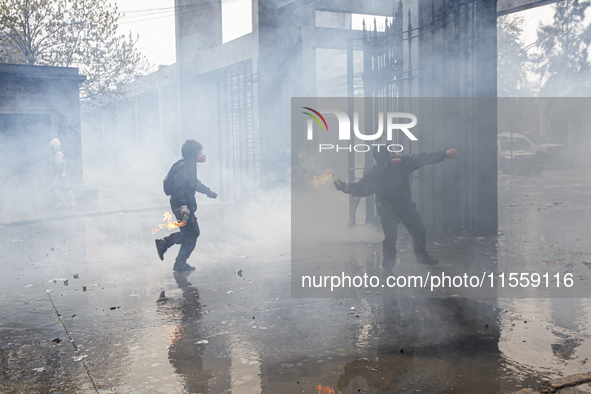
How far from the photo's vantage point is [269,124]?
1148 centimetres

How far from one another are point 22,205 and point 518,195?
1195cm

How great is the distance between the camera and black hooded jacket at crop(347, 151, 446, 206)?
5477 mm

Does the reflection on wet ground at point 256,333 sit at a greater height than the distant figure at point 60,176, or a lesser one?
lesser

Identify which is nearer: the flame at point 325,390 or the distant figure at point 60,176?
the flame at point 325,390

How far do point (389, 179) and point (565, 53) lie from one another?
20738mm

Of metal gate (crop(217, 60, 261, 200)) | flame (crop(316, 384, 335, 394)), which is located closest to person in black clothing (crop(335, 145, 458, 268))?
flame (crop(316, 384, 335, 394))

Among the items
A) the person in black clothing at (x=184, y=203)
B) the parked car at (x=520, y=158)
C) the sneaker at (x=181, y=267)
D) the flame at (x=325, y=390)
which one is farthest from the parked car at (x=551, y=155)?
the flame at (x=325, y=390)

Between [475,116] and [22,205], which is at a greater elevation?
[475,116]

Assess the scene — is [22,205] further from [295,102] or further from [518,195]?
[518,195]

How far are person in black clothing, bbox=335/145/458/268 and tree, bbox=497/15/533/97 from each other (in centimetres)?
2137

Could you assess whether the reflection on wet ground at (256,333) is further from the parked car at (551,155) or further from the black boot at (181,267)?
the parked car at (551,155)

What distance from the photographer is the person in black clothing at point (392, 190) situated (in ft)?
18.0

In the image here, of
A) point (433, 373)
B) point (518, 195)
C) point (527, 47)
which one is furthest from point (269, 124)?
point (527, 47)

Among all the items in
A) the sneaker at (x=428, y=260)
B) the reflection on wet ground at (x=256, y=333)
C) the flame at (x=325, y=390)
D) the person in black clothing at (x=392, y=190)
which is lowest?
the flame at (x=325, y=390)
